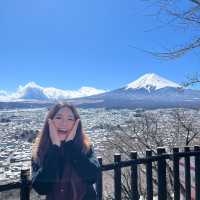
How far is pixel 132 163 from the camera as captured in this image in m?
4.21

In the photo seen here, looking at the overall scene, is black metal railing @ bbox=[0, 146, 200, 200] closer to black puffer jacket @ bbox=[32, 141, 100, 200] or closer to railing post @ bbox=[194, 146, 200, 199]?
railing post @ bbox=[194, 146, 200, 199]

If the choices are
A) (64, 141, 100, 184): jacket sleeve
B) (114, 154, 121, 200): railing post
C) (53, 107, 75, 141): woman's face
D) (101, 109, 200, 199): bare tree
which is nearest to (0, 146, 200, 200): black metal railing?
(114, 154, 121, 200): railing post

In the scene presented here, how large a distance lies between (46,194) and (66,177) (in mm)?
222

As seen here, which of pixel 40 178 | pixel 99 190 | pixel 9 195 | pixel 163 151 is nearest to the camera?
pixel 40 178

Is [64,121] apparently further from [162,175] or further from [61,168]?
[162,175]

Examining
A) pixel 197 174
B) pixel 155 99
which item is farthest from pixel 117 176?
pixel 155 99

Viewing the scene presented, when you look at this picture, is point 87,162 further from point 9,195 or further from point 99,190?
point 9,195

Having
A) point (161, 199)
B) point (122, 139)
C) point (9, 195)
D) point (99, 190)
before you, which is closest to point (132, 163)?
point (99, 190)

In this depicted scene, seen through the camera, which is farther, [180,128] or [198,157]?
[180,128]

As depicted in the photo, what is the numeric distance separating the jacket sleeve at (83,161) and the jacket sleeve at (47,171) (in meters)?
0.11

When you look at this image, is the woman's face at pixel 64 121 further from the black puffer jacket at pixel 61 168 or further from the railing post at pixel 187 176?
the railing post at pixel 187 176

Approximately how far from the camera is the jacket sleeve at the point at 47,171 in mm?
3130

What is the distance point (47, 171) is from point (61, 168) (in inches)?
4.9

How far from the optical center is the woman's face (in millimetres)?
3211
